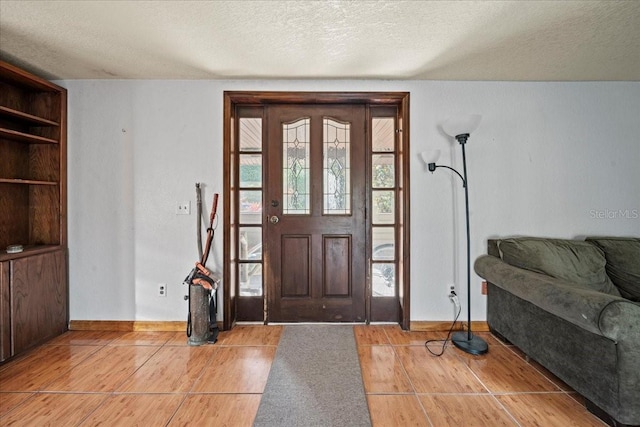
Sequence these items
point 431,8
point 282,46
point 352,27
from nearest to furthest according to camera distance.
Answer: point 431,8 < point 352,27 < point 282,46

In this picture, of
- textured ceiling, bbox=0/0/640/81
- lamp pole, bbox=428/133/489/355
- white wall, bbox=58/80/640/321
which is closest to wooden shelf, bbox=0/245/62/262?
white wall, bbox=58/80/640/321

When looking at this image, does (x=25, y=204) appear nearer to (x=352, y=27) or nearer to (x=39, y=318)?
(x=39, y=318)

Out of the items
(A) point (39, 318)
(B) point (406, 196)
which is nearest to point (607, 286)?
(B) point (406, 196)

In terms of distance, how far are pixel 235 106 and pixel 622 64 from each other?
10.6ft

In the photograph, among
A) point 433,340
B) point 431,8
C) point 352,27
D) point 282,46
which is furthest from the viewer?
point 433,340

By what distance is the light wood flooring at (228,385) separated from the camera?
5.51 ft

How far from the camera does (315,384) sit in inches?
77.9

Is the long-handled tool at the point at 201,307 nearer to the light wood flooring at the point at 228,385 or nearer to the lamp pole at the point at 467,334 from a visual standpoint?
the light wood flooring at the point at 228,385

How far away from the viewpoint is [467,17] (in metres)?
1.85

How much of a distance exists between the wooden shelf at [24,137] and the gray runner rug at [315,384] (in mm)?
2546

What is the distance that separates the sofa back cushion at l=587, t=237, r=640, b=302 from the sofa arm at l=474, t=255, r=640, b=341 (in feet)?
2.59

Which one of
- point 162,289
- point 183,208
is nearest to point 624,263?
point 183,208

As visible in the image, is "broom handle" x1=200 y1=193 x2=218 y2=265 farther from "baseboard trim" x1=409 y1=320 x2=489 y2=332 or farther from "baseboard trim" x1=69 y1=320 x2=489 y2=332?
"baseboard trim" x1=409 y1=320 x2=489 y2=332

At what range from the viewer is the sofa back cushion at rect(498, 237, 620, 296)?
7.45ft
